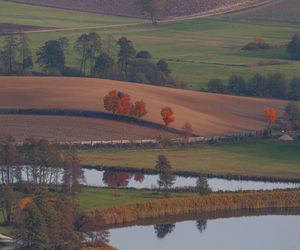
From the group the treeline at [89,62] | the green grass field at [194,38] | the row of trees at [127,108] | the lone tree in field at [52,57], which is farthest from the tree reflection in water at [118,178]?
the lone tree in field at [52,57]

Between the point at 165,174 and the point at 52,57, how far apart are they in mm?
41380

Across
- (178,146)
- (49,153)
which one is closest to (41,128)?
(178,146)

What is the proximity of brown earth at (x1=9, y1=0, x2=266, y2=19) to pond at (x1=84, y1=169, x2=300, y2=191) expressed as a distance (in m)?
77.8

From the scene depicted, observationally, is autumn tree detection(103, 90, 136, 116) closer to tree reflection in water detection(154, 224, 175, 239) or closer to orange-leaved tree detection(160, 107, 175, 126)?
orange-leaved tree detection(160, 107, 175, 126)

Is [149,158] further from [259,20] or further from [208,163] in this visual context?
[259,20]

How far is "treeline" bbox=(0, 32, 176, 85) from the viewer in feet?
350

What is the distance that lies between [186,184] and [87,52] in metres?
44.2

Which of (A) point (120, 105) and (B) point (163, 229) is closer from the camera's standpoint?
(B) point (163, 229)

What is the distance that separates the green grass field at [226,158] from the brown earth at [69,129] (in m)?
3.27

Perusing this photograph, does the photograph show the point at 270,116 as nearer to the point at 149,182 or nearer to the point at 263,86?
the point at 263,86

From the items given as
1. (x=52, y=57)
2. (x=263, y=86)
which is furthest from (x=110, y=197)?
(x=52, y=57)

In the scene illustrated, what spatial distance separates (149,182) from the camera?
71.3 m

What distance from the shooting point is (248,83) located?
103m

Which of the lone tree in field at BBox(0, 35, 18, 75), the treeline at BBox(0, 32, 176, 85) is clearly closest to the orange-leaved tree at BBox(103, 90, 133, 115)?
the treeline at BBox(0, 32, 176, 85)
